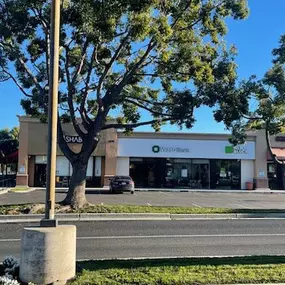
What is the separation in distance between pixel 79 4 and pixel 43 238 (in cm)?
1081

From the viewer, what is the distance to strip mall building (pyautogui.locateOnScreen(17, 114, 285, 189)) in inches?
1523

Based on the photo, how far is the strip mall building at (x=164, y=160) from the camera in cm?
3869

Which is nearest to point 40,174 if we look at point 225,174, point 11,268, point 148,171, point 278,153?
point 148,171

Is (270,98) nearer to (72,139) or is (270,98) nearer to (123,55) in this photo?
(123,55)

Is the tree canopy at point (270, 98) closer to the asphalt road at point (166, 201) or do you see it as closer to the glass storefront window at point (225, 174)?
the asphalt road at point (166, 201)

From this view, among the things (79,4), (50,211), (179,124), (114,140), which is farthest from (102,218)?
(114,140)

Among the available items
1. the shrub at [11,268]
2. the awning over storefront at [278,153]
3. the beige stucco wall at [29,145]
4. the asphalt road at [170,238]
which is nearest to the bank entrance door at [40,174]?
the beige stucco wall at [29,145]

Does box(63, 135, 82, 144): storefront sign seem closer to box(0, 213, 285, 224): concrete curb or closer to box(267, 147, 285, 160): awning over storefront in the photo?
box(267, 147, 285, 160): awning over storefront

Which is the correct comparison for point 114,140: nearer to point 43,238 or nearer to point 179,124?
point 179,124

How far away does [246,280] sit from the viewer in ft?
21.6

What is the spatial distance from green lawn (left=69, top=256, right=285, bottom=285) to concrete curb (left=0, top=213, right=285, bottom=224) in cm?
844

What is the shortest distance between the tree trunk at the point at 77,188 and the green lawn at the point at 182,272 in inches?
391

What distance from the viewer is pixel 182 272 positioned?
23.1 ft

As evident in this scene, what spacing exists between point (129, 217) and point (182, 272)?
988 centimetres
